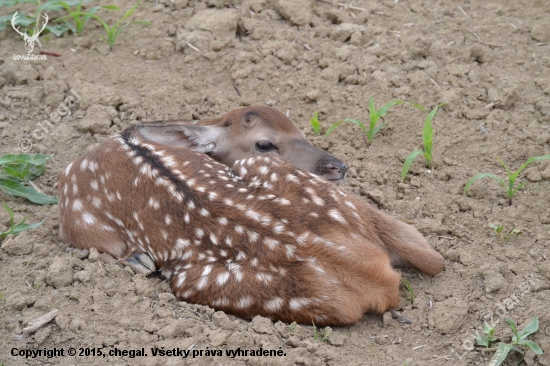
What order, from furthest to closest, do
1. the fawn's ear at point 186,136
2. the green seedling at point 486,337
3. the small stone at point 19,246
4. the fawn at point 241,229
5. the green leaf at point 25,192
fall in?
the green leaf at point 25,192
the fawn's ear at point 186,136
the small stone at point 19,246
the fawn at point 241,229
the green seedling at point 486,337

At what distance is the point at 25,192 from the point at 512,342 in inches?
144

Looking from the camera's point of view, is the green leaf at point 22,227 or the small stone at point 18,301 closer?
the small stone at point 18,301

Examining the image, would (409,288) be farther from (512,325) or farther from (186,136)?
(186,136)

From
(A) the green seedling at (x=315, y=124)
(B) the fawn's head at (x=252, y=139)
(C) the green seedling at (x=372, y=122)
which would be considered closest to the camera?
(B) the fawn's head at (x=252, y=139)

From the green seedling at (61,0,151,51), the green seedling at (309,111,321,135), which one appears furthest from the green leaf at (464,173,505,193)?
the green seedling at (61,0,151,51)

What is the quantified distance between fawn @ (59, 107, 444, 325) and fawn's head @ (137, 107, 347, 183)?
0.9 inches

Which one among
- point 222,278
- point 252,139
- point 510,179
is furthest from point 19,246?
point 510,179

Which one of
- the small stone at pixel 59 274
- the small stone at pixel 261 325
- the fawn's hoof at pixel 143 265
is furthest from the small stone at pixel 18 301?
the small stone at pixel 261 325

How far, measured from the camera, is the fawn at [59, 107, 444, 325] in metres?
4.09

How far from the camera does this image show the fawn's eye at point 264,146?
5314 millimetres

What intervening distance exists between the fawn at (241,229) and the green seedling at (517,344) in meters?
0.69

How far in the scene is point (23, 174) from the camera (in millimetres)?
5539

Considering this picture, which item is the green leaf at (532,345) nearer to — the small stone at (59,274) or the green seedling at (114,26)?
the small stone at (59,274)

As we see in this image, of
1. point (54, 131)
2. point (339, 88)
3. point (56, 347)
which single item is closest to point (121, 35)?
point (54, 131)
